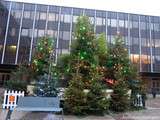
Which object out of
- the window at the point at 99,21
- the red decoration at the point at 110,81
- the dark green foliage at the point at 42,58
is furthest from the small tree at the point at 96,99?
the window at the point at 99,21

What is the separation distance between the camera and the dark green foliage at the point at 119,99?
14062mm

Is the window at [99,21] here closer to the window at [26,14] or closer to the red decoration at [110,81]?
the window at [26,14]

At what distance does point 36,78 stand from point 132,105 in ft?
23.3

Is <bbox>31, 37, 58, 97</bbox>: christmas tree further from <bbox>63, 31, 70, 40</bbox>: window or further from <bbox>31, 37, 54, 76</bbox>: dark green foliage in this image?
<bbox>63, 31, 70, 40</bbox>: window

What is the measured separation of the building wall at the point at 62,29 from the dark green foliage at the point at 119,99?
28759 millimetres

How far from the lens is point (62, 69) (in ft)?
53.2

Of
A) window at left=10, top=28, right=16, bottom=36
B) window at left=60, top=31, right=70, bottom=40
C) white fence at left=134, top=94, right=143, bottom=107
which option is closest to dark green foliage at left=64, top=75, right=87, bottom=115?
white fence at left=134, top=94, right=143, bottom=107

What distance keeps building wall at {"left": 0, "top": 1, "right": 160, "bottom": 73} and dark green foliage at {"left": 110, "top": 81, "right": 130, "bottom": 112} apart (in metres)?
28.8

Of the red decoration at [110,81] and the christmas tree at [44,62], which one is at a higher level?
the christmas tree at [44,62]

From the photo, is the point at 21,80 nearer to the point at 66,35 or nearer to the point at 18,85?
the point at 18,85

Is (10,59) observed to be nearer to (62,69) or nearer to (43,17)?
(43,17)

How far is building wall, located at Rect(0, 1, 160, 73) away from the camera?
43.9 metres


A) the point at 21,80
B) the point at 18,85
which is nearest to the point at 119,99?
the point at 18,85

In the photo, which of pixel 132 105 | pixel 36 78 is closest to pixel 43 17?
pixel 36 78
